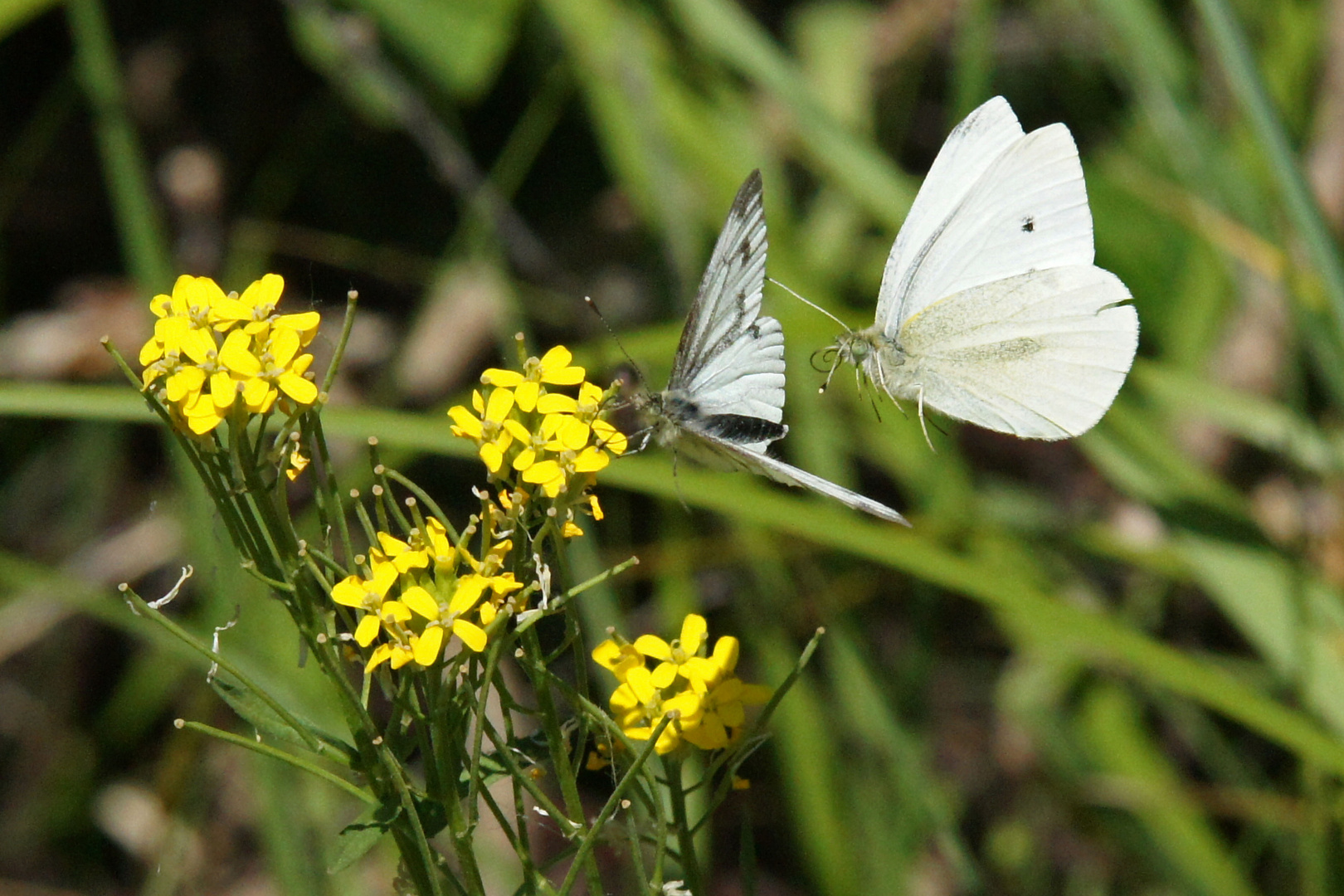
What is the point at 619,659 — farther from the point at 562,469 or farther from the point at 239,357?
the point at 239,357

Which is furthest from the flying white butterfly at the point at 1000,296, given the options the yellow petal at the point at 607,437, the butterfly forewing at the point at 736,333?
the yellow petal at the point at 607,437

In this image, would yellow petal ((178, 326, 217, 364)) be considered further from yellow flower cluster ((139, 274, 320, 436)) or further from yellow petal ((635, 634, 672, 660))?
yellow petal ((635, 634, 672, 660))

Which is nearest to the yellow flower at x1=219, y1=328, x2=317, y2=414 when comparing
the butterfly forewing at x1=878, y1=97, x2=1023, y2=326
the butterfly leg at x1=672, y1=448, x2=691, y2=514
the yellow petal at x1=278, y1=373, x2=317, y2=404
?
the yellow petal at x1=278, y1=373, x2=317, y2=404

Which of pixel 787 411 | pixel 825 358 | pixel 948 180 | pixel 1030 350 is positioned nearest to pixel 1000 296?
pixel 1030 350

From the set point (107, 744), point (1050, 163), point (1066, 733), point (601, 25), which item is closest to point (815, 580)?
point (1066, 733)

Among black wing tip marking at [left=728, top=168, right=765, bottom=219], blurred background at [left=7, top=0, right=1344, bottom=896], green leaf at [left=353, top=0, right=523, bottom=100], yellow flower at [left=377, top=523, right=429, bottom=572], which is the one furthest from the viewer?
green leaf at [left=353, top=0, right=523, bottom=100]

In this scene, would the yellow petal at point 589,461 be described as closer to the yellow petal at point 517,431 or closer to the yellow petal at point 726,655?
the yellow petal at point 517,431
